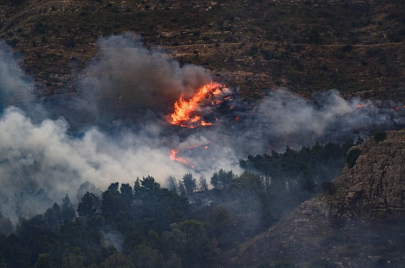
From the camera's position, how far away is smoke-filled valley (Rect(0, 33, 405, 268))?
10500 cm

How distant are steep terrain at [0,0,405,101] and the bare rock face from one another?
3560cm

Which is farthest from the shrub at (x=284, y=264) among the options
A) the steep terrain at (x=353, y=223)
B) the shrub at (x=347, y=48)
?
the shrub at (x=347, y=48)

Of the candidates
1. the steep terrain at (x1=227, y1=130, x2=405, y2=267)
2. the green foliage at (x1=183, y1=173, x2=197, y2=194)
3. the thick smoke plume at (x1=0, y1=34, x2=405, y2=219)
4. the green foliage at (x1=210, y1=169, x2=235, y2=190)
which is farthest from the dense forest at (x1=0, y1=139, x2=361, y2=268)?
the thick smoke plume at (x1=0, y1=34, x2=405, y2=219)

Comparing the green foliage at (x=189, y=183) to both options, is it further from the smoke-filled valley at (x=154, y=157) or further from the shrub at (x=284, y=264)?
the shrub at (x=284, y=264)

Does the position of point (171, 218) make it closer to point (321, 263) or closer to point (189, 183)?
point (189, 183)

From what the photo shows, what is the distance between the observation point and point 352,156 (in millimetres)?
105625

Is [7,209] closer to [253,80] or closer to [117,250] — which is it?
[117,250]

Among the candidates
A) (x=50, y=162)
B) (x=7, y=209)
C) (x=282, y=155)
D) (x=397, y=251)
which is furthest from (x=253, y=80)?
(x=397, y=251)

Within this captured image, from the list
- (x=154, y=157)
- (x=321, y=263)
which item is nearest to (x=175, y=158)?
(x=154, y=157)

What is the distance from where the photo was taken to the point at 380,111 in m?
133

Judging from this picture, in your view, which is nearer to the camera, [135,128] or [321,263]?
[321,263]

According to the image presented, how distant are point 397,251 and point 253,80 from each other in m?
56.3

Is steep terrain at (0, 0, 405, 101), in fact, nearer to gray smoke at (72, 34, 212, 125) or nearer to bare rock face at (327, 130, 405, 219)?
gray smoke at (72, 34, 212, 125)

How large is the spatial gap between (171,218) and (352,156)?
918 inches
